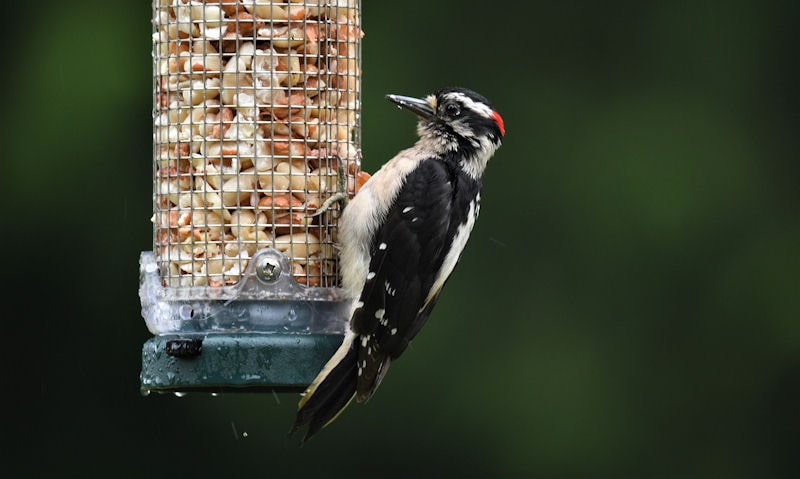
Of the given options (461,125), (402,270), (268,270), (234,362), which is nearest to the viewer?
(234,362)

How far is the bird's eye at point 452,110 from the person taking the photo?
5809mm

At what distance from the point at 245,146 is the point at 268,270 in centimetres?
37

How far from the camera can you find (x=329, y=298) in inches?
215

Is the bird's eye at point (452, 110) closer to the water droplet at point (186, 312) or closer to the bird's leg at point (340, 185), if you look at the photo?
the bird's leg at point (340, 185)

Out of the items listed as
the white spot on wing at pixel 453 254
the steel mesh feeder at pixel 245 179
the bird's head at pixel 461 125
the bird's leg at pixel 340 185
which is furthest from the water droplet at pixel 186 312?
the bird's head at pixel 461 125

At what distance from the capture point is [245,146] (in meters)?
5.41

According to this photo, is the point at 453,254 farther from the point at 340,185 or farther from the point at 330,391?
the point at 330,391

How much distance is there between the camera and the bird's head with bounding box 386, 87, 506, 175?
19.0 ft

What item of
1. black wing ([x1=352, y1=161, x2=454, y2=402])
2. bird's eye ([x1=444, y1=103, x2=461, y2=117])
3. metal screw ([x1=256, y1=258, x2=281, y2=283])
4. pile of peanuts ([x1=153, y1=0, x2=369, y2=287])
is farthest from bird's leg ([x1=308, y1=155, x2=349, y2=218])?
bird's eye ([x1=444, y1=103, x2=461, y2=117])

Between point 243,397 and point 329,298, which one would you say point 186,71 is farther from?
point 243,397

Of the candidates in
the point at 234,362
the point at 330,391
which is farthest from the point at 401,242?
the point at 234,362

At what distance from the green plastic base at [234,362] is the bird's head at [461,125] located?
0.86 m

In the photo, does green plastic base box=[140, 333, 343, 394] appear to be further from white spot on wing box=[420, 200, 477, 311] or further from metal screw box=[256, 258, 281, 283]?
white spot on wing box=[420, 200, 477, 311]

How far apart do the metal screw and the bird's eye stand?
823mm
